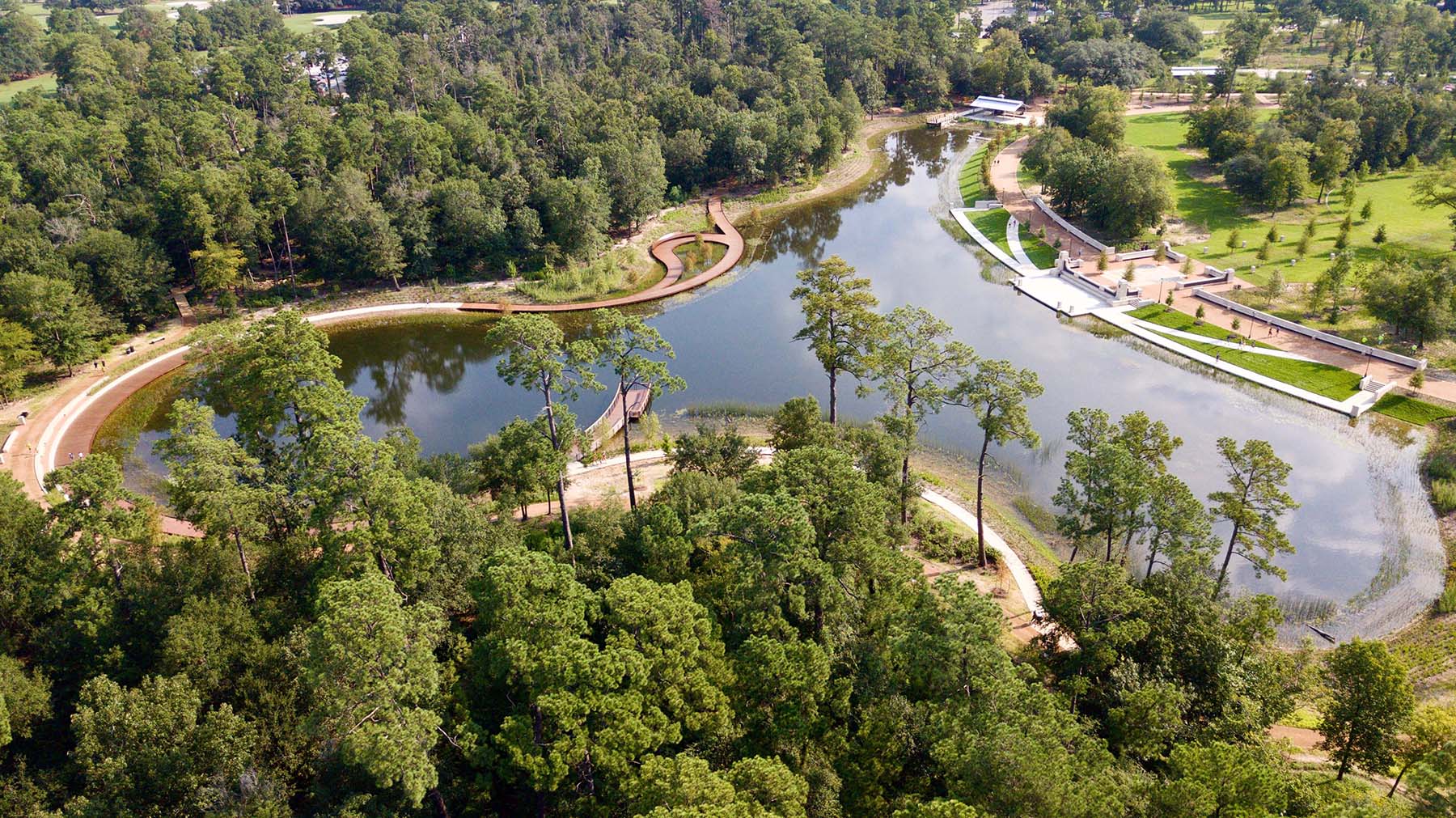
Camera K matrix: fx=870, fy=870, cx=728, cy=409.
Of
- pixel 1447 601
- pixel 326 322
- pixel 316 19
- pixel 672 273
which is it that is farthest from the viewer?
pixel 316 19

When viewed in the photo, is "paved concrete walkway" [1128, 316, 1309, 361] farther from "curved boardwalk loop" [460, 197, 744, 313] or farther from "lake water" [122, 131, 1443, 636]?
"curved boardwalk loop" [460, 197, 744, 313]

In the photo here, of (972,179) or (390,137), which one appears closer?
(390,137)

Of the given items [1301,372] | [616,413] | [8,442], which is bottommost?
[1301,372]

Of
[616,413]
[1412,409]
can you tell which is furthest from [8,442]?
[1412,409]

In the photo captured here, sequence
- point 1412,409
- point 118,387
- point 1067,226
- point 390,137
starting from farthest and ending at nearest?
point 1067,226 → point 390,137 → point 118,387 → point 1412,409

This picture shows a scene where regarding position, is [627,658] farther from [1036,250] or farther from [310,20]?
[310,20]
